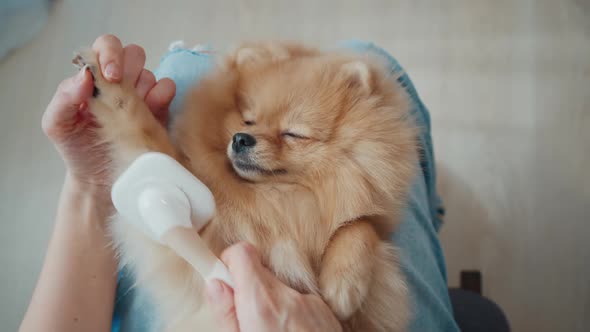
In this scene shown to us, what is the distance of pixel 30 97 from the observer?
117 cm

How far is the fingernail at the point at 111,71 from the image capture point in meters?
0.80

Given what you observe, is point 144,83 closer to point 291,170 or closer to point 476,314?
point 291,170

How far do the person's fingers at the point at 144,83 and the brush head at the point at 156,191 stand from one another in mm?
238

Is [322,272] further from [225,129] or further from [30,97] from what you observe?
[30,97]

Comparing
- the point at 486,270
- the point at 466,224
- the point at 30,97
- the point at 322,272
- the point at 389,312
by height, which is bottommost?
the point at 486,270

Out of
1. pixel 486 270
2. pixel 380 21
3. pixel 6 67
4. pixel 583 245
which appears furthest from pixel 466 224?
pixel 6 67

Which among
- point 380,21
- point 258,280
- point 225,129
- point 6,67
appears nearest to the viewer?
point 258,280

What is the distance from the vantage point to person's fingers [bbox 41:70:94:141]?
0.80 m

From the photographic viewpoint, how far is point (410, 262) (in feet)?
3.59

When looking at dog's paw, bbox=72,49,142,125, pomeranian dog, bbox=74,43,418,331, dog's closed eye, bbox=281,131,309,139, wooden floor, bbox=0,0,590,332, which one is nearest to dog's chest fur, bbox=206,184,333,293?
pomeranian dog, bbox=74,43,418,331

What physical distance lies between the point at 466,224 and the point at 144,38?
6.08ft

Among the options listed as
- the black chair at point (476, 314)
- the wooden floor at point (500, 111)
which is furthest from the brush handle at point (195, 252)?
the wooden floor at point (500, 111)

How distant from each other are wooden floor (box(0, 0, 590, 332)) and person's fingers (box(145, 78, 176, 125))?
0.83 metres

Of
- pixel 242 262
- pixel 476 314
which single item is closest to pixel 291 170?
pixel 242 262
